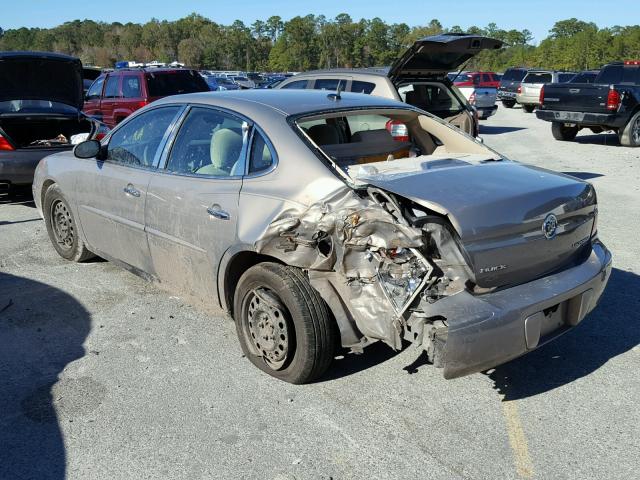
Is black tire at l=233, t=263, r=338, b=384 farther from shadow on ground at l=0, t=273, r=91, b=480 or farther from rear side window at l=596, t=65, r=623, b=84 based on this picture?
rear side window at l=596, t=65, r=623, b=84

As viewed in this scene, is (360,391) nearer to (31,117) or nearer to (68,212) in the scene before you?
(68,212)

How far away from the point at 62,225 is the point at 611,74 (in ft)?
47.2

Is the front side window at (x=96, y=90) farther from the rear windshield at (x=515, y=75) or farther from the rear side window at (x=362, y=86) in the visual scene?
the rear windshield at (x=515, y=75)

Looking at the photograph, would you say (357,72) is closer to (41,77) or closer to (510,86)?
(41,77)

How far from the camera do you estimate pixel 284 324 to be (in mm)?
3600

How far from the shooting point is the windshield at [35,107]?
893cm

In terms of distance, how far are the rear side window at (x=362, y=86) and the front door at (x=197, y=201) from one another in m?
4.50

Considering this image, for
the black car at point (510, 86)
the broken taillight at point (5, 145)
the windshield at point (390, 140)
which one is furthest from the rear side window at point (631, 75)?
the broken taillight at point (5, 145)

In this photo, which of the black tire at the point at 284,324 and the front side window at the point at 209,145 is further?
the front side window at the point at 209,145

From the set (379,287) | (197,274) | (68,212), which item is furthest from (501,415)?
(68,212)

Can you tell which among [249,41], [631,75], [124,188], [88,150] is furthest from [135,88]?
[249,41]

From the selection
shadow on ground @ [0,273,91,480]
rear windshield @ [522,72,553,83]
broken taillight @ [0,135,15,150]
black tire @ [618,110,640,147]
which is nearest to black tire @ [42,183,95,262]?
shadow on ground @ [0,273,91,480]

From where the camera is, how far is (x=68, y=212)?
5672mm

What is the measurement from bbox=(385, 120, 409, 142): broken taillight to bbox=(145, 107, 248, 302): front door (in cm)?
124
